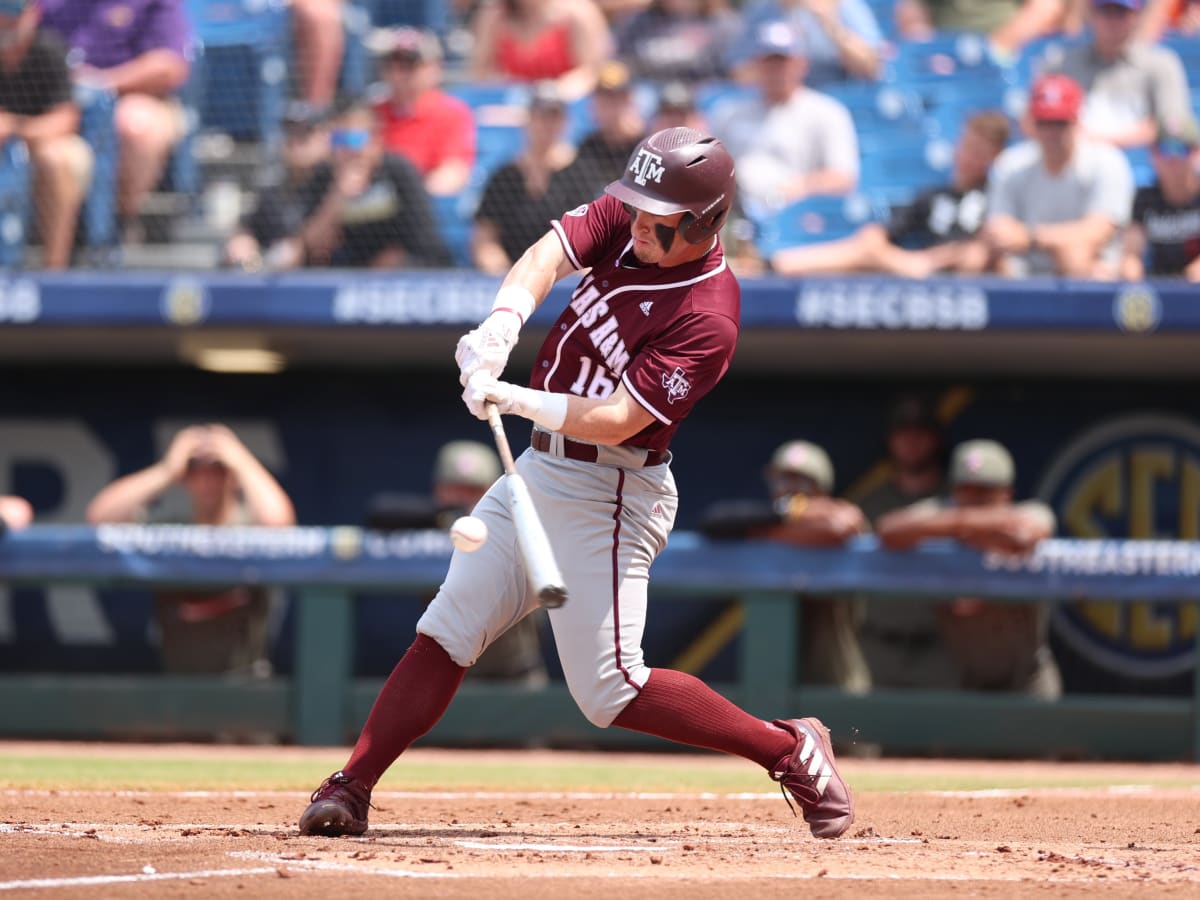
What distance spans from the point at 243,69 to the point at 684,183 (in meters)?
5.69

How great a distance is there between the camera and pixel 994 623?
7.26 metres

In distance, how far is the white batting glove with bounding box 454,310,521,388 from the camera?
366cm

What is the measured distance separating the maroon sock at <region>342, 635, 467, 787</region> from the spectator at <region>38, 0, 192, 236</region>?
4845 mm

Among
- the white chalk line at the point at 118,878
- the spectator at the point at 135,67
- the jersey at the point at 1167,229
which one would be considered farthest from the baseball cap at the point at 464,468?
the white chalk line at the point at 118,878

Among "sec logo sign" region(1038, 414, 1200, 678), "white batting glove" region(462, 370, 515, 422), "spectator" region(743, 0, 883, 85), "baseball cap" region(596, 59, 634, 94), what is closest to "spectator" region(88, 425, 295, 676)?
"baseball cap" region(596, 59, 634, 94)

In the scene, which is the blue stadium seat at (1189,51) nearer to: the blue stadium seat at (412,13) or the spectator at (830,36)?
the spectator at (830,36)

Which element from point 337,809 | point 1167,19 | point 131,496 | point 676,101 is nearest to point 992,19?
Answer: point 1167,19

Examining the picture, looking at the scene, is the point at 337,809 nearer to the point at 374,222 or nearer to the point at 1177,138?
the point at 374,222

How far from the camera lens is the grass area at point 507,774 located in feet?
18.0

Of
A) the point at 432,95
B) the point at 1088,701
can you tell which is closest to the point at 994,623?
the point at 1088,701

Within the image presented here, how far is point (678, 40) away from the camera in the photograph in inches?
345

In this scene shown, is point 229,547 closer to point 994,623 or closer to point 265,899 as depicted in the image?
point 994,623

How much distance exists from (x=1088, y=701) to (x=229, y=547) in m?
3.61

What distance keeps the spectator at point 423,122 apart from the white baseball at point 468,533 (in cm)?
485
